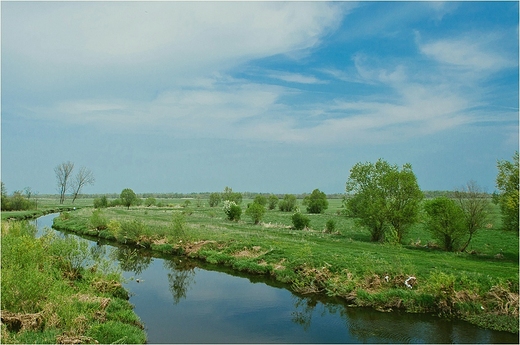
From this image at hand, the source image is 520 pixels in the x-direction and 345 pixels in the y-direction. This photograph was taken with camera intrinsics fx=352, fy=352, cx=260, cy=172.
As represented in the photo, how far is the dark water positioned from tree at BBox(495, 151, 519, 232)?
20.5m

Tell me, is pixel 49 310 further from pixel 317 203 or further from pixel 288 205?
pixel 288 205

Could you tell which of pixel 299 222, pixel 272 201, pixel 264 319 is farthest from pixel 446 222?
pixel 272 201

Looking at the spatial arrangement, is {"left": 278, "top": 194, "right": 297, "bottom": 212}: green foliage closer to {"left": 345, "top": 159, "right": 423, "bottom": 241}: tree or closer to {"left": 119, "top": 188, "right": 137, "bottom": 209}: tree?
{"left": 119, "top": 188, "right": 137, "bottom": 209}: tree

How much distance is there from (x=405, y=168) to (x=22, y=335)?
40.9 metres

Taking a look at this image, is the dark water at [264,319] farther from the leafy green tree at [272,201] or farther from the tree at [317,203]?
Result: the leafy green tree at [272,201]

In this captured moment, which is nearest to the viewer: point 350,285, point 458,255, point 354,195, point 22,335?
point 22,335

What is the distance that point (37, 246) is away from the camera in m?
17.3

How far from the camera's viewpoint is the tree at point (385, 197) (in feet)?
136

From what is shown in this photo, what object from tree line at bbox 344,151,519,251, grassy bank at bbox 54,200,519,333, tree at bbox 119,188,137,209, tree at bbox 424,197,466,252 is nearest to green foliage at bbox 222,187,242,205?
tree at bbox 119,188,137,209

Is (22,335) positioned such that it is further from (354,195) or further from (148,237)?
(354,195)

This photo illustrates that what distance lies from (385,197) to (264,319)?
2962cm

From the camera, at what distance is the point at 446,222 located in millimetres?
35844

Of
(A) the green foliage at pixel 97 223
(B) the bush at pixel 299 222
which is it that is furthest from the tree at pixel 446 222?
(A) the green foliage at pixel 97 223

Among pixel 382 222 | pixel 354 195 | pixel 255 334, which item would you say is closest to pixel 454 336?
pixel 255 334
